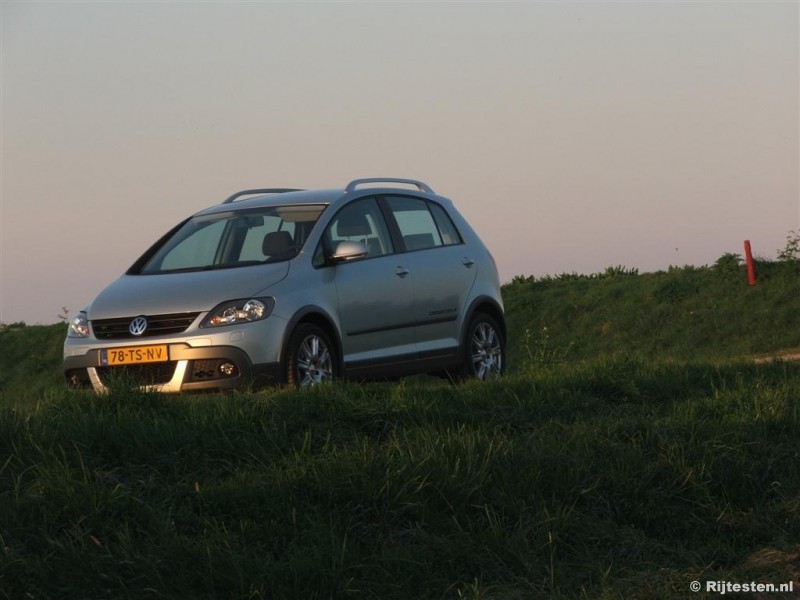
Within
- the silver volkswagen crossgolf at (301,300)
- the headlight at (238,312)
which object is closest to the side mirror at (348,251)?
the silver volkswagen crossgolf at (301,300)

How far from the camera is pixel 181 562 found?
5.42 m

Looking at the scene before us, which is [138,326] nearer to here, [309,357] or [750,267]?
[309,357]

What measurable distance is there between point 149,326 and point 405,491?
153 inches

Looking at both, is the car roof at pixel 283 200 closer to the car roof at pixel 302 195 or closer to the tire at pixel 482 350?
the car roof at pixel 302 195

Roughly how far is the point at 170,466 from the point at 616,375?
408 cm

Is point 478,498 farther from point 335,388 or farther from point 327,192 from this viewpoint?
point 327,192

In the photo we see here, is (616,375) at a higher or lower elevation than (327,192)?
lower

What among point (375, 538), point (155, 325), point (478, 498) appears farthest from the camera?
point (155, 325)

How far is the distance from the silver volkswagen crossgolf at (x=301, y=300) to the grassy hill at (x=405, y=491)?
110 cm

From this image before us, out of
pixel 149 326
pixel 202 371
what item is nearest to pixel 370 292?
pixel 202 371


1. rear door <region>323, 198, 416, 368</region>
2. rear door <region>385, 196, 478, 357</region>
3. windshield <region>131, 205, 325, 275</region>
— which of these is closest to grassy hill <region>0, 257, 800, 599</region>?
rear door <region>323, 198, 416, 368</region>

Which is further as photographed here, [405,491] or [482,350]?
[482,350]

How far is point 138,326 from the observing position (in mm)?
9602

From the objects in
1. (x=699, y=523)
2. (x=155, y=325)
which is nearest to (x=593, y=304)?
(x=155, y=325)
